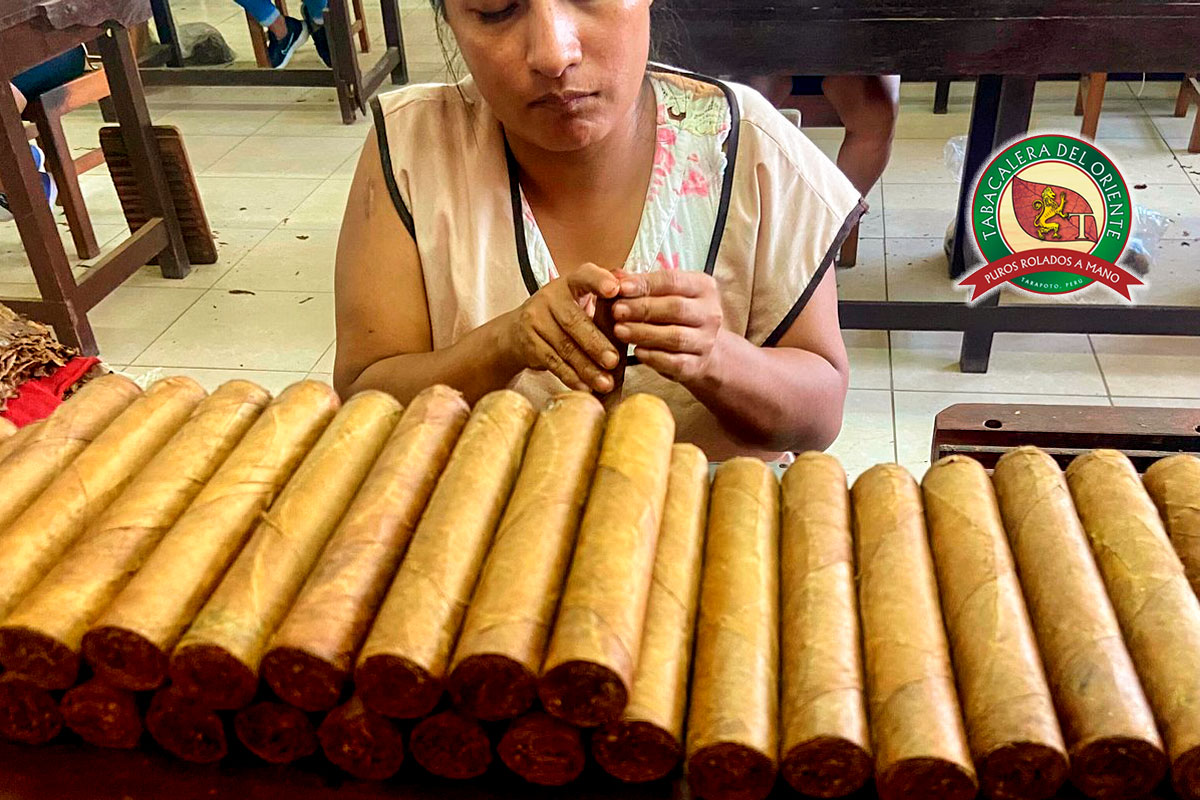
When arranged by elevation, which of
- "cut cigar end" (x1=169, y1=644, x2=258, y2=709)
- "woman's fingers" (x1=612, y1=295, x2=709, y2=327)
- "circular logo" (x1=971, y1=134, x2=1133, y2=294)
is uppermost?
"woman's fingers" (x1=612, y1=295, x2=709, y2=327)

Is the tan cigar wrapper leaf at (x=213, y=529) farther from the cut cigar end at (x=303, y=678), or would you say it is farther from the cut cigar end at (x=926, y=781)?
the cut cigar end at (x=926, y=781)

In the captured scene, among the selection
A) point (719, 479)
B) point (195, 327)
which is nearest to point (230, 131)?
point (195, 327)

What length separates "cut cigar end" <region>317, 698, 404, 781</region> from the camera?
771mm

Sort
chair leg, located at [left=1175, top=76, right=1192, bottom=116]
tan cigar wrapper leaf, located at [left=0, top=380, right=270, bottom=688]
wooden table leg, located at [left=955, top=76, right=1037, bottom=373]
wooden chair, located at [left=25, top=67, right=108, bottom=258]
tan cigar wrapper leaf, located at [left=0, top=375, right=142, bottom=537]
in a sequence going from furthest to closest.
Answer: chair leg, located at [left=1175, top=76, right=1192, bottom=116]
wooden chair, located at [left=25, top=67, right=108, bottom=258]
wooden table leg, located at [left=955, top=76, right=1037, bottom=373]
tan cigar wrapper leaf, located at [left=0, top=375, right=142, bottom=537]
tan cigar wrapper leaf, located at [left=0, top=380, right=270, bottom=688]

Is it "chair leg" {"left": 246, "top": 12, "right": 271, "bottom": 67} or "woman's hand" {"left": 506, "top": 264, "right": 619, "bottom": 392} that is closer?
"woman's hand" {"left": 506, "top": 264, "right": 619, "bottom": 392}

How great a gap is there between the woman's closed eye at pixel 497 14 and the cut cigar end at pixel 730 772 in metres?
0.78

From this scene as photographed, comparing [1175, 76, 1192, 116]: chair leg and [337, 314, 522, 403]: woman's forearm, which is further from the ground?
[337, 314, 522, 403]: woman's forearm

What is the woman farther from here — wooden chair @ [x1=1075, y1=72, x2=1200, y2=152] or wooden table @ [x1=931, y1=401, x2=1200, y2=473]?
wooden chair @ [x1=1075, y1=72, x2=1200, y2=152]

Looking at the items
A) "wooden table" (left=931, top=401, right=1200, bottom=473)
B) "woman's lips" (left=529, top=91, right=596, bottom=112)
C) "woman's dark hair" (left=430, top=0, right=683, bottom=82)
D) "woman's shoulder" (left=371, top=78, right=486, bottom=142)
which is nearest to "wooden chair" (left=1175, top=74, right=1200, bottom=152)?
"woman's dark hair" (left=430, top=0, right=683, bottom=82)

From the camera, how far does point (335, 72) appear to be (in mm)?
4770

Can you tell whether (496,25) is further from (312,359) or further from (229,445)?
(312,359)

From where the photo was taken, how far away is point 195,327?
3283 millimetres

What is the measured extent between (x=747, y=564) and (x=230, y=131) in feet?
15.9

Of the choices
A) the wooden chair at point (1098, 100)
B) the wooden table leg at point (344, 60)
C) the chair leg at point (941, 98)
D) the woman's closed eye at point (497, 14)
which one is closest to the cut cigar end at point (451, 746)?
the woman's closed eye at point (497, 14)
